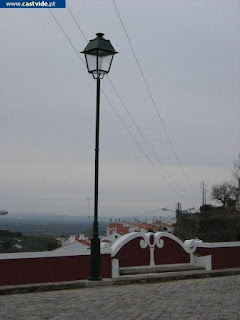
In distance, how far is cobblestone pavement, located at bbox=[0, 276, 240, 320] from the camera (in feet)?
22.3

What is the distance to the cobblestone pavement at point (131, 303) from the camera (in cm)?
681

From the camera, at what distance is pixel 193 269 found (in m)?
12.4

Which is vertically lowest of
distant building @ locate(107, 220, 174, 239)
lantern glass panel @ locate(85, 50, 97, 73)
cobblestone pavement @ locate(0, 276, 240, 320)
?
cobblestone pavement @ locate(0, 276, 240, 320)

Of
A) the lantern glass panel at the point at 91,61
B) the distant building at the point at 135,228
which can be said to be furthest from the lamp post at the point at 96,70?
the distant building at the point at 135,228

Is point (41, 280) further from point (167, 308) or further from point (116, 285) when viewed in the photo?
point (167, 308)

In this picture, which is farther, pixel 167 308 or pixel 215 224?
pixel 215 224

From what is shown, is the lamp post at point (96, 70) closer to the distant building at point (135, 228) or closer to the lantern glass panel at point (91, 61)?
the lantern glass panel at point (91, 61)

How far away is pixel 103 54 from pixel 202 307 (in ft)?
17.1

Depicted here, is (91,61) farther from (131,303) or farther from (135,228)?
(135,228)

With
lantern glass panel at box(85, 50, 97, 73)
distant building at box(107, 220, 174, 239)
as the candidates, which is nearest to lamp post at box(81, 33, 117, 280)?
lantern glass panel at box(85, 50, 97, 73)

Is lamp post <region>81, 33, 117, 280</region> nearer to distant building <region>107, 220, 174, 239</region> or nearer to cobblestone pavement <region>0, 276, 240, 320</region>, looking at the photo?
cobblestone pavement <region>0, 276, 240, 320</region>

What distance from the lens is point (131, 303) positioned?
7.80 meters

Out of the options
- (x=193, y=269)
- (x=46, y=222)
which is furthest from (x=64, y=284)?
(x=46, y=222)

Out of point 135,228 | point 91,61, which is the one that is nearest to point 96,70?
point 91,61
